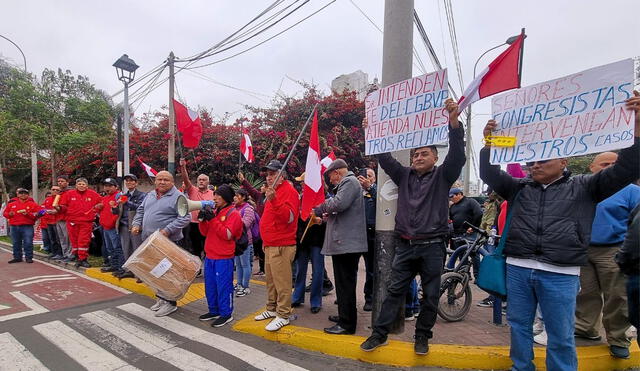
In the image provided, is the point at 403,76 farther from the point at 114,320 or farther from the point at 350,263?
the point at 114,320

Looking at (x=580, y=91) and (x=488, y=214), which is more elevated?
(x=580, y=91)

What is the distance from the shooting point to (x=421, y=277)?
333 centimetres

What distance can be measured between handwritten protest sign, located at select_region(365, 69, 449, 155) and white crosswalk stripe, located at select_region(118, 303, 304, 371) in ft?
7.71

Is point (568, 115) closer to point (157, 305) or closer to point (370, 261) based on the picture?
point (370, 261)

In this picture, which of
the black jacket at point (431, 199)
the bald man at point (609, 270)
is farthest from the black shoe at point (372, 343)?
the bald man at point (609, 270)

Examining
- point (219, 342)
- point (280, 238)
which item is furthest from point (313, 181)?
point (219, 342)

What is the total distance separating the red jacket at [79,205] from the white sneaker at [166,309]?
12.4 feet

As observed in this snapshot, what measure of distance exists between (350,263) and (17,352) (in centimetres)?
359

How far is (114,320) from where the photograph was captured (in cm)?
461

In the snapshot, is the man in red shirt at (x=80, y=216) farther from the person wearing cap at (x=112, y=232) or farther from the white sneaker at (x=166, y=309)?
the white sneaker at (x=166, y=309)

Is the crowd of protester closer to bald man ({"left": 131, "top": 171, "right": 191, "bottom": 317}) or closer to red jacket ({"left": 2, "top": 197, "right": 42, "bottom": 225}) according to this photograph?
bald man ({"left": 131, "top": 171, "right": 191, "bottom": 317})

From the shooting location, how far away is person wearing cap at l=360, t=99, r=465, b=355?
3232 millimetres

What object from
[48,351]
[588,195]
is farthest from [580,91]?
[48,351]

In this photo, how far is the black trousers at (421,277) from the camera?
327 centimetres
